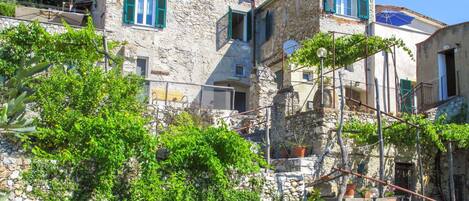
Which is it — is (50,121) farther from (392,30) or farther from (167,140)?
(392,30)

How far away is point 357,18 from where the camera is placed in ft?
74.9

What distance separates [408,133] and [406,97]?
6.12m

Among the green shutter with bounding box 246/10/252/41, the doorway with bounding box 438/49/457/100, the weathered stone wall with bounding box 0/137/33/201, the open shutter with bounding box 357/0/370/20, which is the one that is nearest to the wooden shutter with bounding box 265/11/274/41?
the green shutter with bounding box 246/10/252/41

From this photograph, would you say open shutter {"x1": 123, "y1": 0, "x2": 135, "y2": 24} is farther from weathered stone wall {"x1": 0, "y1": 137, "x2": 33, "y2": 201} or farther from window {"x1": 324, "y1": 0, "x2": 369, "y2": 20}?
weathered stone wall {"x1": 0, "y1": 137, "x2": 33, "y2": 201}

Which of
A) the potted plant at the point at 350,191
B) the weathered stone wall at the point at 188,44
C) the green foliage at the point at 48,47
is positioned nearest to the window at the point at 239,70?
the weathered stone wall at the point at 188,44

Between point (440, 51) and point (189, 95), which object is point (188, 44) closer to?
point (189, 95)

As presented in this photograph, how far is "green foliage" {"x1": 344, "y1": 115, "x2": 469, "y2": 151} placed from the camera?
1437 cm

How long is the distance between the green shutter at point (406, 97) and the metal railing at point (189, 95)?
18.5 feet

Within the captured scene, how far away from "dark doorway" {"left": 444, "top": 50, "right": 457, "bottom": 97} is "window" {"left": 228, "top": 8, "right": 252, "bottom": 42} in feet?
29.2

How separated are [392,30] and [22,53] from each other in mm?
13343

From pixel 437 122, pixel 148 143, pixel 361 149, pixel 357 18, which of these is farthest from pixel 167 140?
pixel 357 18

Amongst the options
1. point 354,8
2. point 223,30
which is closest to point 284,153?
point 354,8

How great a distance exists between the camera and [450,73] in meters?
18.5

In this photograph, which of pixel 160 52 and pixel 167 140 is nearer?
pixel 167 140
